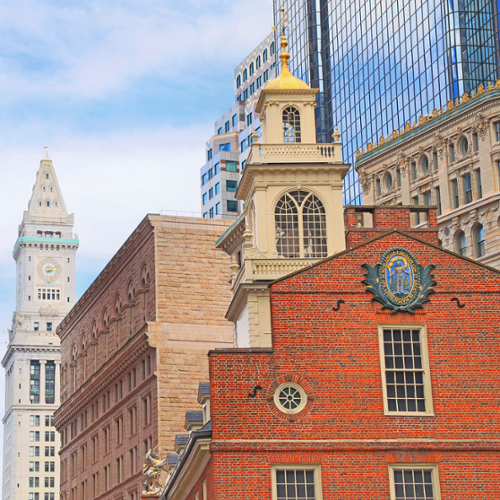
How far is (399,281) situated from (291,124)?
19.2 meters

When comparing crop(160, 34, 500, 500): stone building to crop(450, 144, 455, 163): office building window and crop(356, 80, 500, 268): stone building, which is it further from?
crop(450, 144, 455, 163): office building window

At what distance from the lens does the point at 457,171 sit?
97.7 metres

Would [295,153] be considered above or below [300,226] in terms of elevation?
above

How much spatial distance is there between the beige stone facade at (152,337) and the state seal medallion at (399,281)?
51.7 meters

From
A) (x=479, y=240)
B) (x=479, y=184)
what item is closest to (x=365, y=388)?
(x=479, y=240)

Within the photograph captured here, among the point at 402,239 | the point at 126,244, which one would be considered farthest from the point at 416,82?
the point at 402,239

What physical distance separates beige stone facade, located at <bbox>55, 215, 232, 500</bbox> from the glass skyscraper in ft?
112

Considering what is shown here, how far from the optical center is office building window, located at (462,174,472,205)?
9606 centimetres

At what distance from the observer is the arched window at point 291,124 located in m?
52.4

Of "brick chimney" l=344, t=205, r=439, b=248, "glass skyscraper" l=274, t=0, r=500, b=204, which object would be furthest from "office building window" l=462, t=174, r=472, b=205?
"brick chimney" l=344, t=205, r=439, b=248

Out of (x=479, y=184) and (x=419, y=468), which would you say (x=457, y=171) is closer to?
(x=479, y=184)

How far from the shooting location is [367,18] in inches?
5364

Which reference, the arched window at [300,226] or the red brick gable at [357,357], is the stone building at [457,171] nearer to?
the arched window at [300,226]

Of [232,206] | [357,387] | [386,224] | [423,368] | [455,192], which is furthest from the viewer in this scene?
[232,206]
